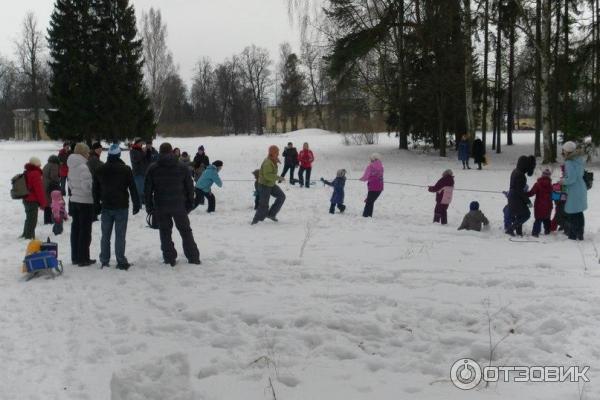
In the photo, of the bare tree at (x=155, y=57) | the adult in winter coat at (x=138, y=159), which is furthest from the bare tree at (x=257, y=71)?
the adult in winter coat at (x=138, y=159)

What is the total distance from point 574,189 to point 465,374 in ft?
20.3

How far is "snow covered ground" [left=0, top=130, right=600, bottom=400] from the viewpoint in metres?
4.17

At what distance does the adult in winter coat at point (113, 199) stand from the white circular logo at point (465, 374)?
5.21 m

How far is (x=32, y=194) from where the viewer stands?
9.95 metres

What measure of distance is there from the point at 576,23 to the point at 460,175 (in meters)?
11.7

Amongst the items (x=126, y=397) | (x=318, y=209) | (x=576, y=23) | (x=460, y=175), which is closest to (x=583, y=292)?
(x=126, y=397)

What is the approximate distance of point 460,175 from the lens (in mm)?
21922

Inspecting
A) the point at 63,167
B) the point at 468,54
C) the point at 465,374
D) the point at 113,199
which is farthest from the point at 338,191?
the point at 468,54

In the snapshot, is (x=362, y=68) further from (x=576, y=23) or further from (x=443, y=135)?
(x=576, y=23)

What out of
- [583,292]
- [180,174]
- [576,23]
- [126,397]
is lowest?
[126,397]

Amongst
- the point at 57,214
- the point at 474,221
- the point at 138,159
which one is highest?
the point at 138,159

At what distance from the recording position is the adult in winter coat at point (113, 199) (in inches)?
299

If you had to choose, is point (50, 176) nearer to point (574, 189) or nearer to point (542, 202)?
point (542, 202)

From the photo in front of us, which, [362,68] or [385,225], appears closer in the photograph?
[385,225]
